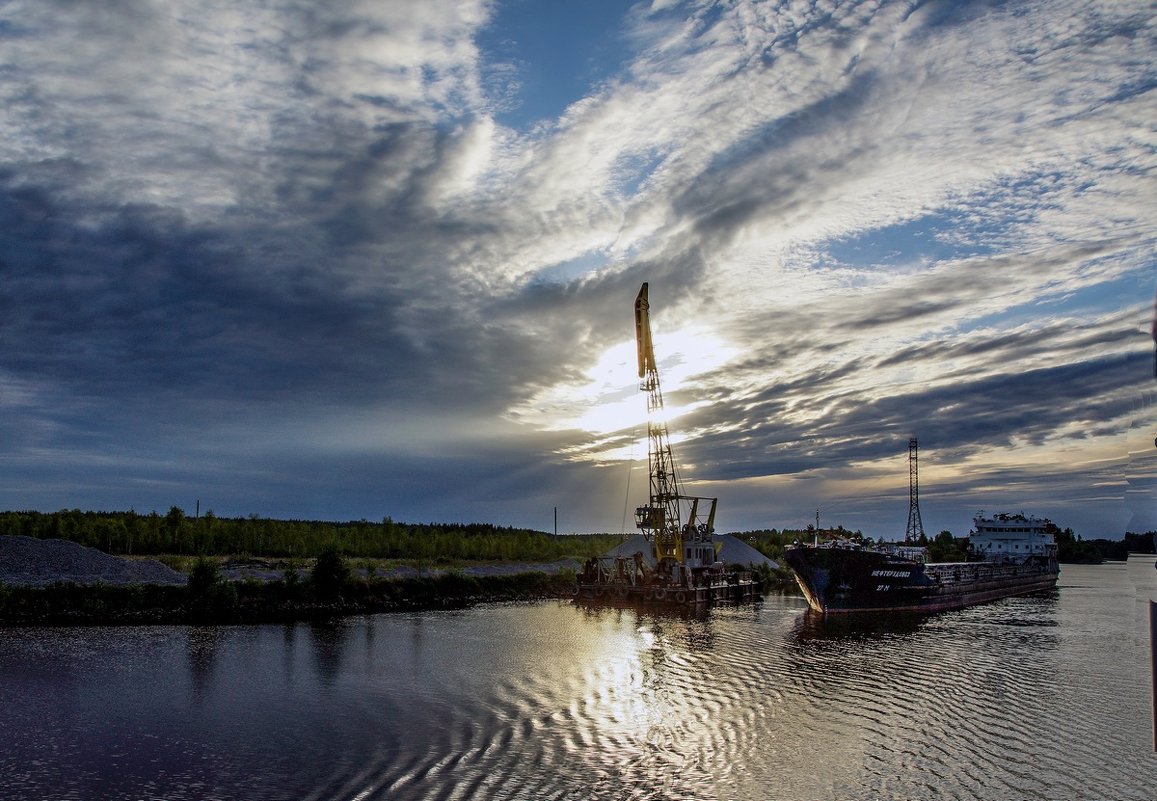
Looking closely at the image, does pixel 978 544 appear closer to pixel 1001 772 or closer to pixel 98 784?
pixel 1001 772

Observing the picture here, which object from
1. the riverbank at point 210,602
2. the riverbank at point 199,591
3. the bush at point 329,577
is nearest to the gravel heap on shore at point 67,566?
the riverbank at point 199,591

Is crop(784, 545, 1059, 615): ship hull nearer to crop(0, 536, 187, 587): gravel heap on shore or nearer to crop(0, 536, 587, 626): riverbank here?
crop(0, 536, 587, 626): riverbank

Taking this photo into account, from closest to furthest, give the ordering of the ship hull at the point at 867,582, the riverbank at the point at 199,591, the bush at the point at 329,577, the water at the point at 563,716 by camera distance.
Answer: the water at the point at 563,716, the riverbank at the point at 199,591, the ship hull at the point at 867,582, the bush at the point at 329,577

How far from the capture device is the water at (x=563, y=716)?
70.0 feet

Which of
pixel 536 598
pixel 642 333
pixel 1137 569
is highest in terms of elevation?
pixel 642 333

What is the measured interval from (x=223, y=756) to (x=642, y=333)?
66447 mm

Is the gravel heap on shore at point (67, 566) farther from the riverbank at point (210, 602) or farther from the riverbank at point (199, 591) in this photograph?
the riverbank at point (210, 602)

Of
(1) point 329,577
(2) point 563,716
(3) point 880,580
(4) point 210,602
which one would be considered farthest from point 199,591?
(3) point 880,580

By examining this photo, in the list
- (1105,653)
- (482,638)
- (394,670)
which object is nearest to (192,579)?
(482,638)

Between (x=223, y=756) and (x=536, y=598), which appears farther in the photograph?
(x=536, y=598)

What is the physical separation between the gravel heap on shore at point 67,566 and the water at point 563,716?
75.2 ft

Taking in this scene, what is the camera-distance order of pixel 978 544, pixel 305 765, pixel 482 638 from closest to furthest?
pixel 305 765
pixel 482 638
pixel 978 544

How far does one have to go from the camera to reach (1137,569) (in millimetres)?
6363

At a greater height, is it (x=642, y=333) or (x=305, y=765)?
(x=642, y=333)
